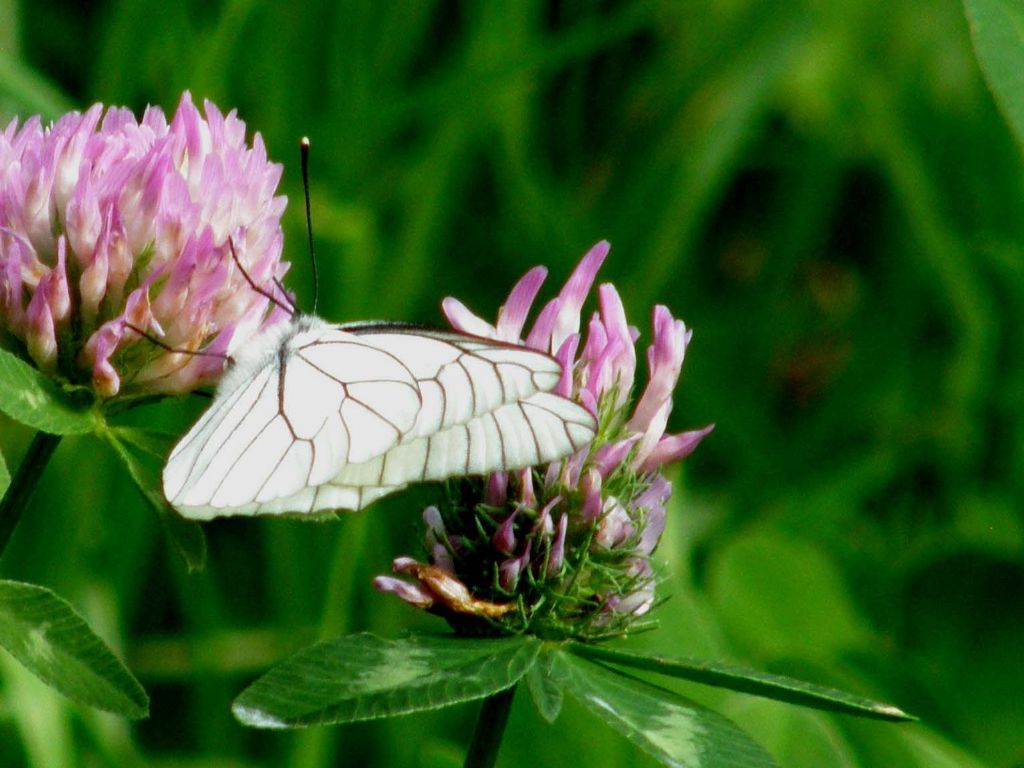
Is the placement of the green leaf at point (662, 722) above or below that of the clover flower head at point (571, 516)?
below

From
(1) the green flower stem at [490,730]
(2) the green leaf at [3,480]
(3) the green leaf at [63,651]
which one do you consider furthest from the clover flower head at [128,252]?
(1) the green flower stem at [490,730]

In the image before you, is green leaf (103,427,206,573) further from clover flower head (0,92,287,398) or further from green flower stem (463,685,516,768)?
green flower stem (463,685,516,768)

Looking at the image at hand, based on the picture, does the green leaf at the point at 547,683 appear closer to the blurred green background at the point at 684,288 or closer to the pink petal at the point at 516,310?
the pink petal at the point at 516,310

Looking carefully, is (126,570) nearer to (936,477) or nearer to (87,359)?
(87,359)

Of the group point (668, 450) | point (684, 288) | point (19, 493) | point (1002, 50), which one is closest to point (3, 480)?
point (19, 493)

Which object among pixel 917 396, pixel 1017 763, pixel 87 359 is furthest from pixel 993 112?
pixel 87 359
